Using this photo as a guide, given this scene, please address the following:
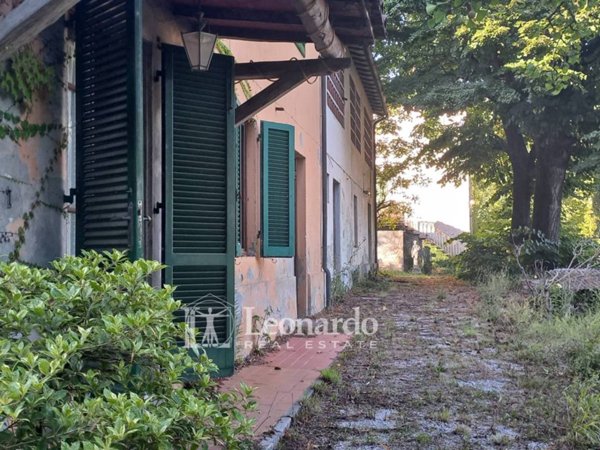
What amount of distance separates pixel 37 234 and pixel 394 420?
2.59 m

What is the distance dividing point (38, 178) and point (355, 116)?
43.8 feet

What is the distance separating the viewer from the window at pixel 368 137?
1864 centimetres

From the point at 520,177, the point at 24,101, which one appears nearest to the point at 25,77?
the point at 24,101

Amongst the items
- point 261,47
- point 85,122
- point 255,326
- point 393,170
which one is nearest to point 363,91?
point 393,170

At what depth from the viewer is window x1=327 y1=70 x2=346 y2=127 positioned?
38.2 ft

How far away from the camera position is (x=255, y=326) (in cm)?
632

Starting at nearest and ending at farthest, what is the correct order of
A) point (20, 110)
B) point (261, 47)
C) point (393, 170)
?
point (20, 110), point (261, 47), point (393, 170)

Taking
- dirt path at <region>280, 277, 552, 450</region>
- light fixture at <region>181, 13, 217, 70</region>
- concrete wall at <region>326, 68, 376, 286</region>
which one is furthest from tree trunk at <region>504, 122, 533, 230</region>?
light fixture at <region>181, 13, 217, 70</region>

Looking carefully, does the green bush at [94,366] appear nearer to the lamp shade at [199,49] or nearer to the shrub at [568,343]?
the lamp shade at [199,49]

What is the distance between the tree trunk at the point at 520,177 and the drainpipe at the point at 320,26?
12.3 metres

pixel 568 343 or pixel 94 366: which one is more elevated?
pixel 94 366

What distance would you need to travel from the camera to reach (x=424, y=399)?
4750 mm

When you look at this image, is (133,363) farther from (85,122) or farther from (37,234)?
(85,122)

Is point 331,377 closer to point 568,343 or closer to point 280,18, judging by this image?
point 568,343
